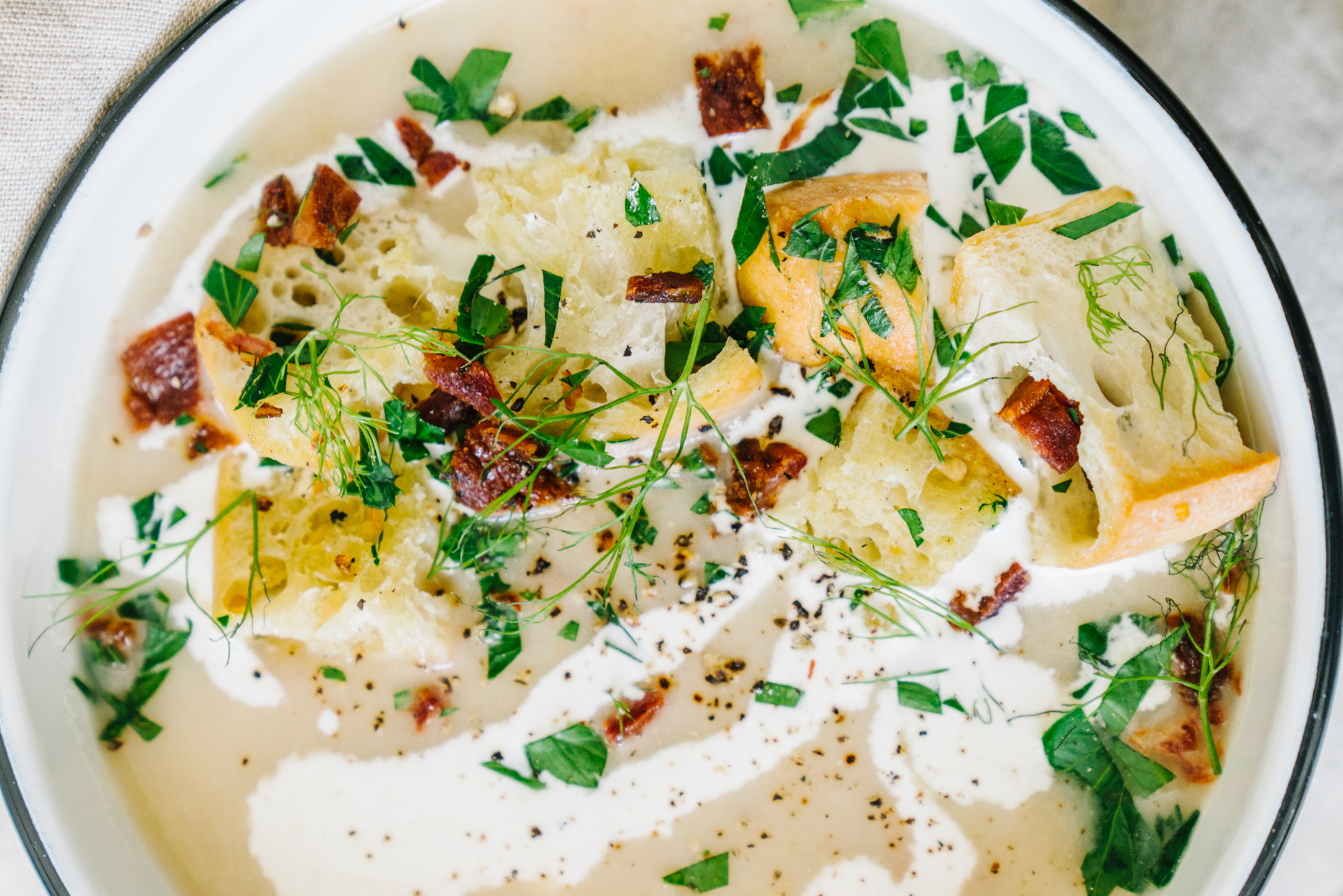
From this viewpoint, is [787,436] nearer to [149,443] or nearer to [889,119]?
[889,119]

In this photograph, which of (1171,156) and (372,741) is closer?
(1171,156)

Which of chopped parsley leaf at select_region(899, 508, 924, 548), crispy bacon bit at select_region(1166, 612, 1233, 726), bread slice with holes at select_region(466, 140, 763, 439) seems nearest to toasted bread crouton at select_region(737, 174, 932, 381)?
bread slice with holes at select_region(466, 140, 763, 439)

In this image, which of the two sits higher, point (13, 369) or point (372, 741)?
point (13, 369)

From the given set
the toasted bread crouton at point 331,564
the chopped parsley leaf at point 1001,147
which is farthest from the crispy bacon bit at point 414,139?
the chopped parsley leaf at point 1001,147

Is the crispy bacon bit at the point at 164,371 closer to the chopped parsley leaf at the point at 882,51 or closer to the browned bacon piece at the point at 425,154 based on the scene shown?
the browned bacon piece at the point at 425,154

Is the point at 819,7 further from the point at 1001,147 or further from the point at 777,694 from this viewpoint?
the point at 777,694

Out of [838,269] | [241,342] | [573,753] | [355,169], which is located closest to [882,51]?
[838,269]

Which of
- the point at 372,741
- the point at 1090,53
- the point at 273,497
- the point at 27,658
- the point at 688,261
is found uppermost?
the point at 1090,53

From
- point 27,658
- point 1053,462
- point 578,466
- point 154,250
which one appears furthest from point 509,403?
point 27,658
